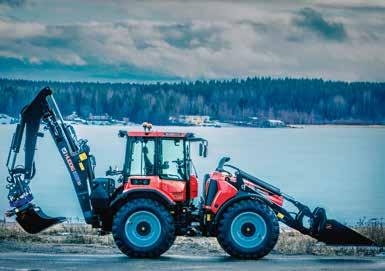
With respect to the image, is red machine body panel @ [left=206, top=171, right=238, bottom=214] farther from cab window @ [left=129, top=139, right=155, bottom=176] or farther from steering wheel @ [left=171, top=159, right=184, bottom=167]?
cab window @ [left=129, top=139, right=155, bottom=176]

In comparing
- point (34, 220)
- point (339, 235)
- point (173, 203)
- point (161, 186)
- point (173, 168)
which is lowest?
point (339, 235)

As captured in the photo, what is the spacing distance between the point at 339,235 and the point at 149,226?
3.90m

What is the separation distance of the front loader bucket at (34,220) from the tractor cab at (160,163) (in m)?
2.58

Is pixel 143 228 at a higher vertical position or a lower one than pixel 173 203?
lower

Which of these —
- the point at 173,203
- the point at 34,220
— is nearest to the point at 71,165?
the point at 34,220

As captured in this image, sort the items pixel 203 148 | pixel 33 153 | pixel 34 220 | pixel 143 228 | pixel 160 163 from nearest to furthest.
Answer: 1. pixel 203 148
2. pixel 143 228
3. pixel 160 163
4. pixel 33 153
5. pixel 34 220

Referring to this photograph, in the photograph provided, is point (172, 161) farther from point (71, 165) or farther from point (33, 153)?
point (33, 153)

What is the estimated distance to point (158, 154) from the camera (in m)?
19.6

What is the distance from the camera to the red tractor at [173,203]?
62.7ft

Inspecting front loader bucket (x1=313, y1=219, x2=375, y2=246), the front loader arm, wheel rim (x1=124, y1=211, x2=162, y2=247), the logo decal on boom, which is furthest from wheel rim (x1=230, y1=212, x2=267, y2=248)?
the logo decal on boom

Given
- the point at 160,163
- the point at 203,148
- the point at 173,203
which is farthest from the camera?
the point at 160,163

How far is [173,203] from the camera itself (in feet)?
63.4

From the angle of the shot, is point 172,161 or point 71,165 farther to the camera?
point 71,165

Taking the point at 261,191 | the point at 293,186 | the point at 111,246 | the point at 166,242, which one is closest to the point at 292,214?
the point at 261,191
